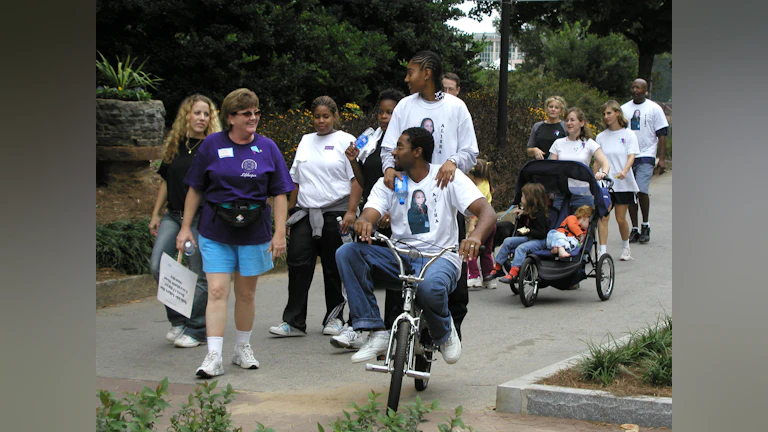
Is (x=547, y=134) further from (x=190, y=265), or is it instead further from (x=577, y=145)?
(x=190, y=265)

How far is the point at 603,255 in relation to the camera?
9.79 meters

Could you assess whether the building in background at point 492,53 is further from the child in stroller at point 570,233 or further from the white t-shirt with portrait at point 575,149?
the child in stroller at point 570,233

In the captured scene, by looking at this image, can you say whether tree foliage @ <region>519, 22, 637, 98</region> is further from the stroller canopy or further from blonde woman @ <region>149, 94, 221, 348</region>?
blonde woman @ <region>149, 94, 221, 348</region>

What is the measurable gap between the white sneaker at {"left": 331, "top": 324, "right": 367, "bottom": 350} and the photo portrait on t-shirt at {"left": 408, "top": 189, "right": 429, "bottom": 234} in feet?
6.22

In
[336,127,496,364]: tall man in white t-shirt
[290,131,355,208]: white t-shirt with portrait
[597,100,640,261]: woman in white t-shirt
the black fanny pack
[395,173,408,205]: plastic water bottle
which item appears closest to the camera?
[336,127,496,364]: tall man in white t-shirt

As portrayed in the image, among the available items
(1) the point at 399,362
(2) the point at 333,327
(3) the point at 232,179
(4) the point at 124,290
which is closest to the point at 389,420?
(1) the point at 399,362

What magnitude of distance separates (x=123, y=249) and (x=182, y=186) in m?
2.67

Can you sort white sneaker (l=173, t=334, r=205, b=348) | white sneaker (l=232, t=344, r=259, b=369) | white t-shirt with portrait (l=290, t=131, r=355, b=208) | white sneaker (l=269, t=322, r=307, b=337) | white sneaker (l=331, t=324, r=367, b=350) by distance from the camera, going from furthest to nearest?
white sneaker (l=269, t=322, r=307, b=337)
white t-shirt with portrait (l=290, t=131, r=355, b=208)
white sneaker (l=173, t=334, r=205, b=348)
white sneaker (l=331, t=324, r=367, b=350)
white sneaker (l=232, t=344, r=259, b=369)

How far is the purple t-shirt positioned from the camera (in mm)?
6828

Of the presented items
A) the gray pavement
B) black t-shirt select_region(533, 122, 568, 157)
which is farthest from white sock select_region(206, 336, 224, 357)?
black t-shirt select_region(533, 122, 568, 157)
